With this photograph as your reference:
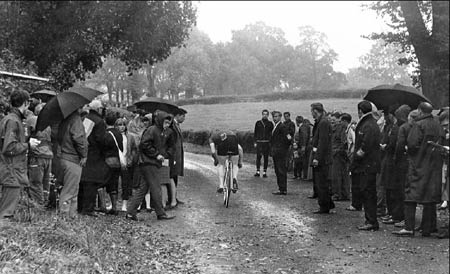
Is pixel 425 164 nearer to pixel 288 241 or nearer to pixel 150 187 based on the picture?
pixel 288 241

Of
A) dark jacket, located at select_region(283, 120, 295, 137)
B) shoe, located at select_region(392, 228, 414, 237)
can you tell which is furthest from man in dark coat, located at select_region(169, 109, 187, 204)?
shoe, located at select_region(392, 228, 414, 237)

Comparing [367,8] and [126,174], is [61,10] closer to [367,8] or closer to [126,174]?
[367,8]

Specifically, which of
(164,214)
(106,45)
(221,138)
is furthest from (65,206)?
(106,45)

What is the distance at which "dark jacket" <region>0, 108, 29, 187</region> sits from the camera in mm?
7664

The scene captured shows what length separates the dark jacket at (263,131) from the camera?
17438mm

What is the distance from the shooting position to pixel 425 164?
8898mm

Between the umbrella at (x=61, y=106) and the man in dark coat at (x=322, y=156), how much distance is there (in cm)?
450

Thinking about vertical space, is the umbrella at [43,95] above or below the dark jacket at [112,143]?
above

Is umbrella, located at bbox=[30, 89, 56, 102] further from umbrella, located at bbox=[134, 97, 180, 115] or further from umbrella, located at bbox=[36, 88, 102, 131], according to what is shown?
umbrella, located at bbox=[36, 88, 102, 131]

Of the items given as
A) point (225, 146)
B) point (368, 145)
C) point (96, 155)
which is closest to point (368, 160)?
point (368, 145)

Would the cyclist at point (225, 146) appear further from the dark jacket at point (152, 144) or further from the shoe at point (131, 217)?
the shoe at point (131, 217)

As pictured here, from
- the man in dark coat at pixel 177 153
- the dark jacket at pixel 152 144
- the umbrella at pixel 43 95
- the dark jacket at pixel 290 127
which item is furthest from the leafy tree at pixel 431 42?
the umbrella at pixel 43 95

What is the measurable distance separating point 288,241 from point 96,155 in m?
3.87

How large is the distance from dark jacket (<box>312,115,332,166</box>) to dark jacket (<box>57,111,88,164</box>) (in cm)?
446
